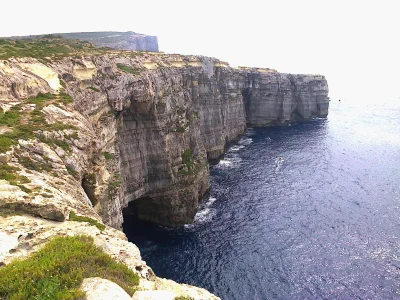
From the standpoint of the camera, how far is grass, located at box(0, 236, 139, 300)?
503 inches

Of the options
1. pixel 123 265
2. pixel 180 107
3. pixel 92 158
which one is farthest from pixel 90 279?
pixel 180 107

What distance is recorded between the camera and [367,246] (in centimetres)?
5875

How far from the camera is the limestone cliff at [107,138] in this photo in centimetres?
2381

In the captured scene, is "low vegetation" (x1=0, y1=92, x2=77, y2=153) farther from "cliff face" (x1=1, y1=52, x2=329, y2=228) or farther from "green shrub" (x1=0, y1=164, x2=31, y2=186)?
"green shrub" (x1=0, y1=164, x2=31, y2=186)

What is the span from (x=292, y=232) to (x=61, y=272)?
188 ft

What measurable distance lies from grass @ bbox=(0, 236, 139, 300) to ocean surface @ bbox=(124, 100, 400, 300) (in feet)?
119

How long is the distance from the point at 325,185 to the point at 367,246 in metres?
29.7

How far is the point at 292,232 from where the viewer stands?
64.5 m

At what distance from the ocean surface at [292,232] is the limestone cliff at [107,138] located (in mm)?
8939

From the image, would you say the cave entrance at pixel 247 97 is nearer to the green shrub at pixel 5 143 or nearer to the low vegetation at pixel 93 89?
the low vegetation at pixel 93 89

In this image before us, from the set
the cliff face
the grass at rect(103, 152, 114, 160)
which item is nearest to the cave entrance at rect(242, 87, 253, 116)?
the cliff face

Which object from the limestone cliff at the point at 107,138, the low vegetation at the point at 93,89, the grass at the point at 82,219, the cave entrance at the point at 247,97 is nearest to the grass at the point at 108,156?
the limestone cliff at the point at 107,138

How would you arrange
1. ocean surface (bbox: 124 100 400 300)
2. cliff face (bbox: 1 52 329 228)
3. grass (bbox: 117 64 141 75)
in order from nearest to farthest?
cliff face (bbox: 1 52 329 228) < ocean surface (bbox: 124 100 400 300) < grass (bbox: 117 64 141 75)

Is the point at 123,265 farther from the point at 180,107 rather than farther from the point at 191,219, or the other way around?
the point at 180,107
